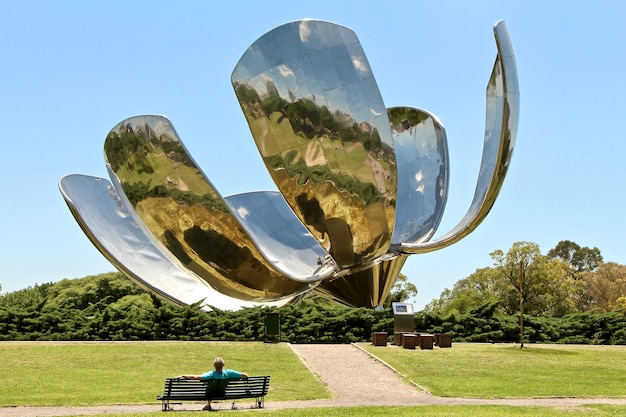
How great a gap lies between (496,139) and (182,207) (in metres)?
3.81

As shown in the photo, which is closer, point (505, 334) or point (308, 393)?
point (308, 393)

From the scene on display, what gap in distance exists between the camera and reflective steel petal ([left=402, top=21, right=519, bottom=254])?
8.57 metres

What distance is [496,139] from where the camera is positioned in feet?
30.7

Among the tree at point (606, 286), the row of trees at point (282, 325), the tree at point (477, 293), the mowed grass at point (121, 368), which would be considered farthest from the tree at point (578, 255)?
the mowed grass at point (121, 368)

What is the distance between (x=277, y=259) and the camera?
1151 cm

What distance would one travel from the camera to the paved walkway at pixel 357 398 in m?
8.87

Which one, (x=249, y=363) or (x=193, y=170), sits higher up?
(x=193, y=170)

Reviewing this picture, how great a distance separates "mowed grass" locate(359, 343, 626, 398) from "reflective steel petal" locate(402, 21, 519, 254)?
8.08 feet

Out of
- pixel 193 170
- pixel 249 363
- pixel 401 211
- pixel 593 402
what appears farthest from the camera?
pixel 249 363

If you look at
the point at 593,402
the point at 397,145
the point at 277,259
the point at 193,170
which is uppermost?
the point at 397,145

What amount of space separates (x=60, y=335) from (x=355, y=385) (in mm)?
9818

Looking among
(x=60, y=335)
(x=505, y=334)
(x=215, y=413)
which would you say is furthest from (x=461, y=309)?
(x=215, y=413)

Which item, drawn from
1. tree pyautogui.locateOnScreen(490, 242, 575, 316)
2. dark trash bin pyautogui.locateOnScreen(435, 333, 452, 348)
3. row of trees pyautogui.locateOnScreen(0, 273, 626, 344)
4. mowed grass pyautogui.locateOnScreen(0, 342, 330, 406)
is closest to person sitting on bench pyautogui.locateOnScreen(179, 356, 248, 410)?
mowed grass pyautogui.locateOnScreen(0, 342, 330, 406)

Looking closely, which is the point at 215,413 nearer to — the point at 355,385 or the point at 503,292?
the point at 355,385
